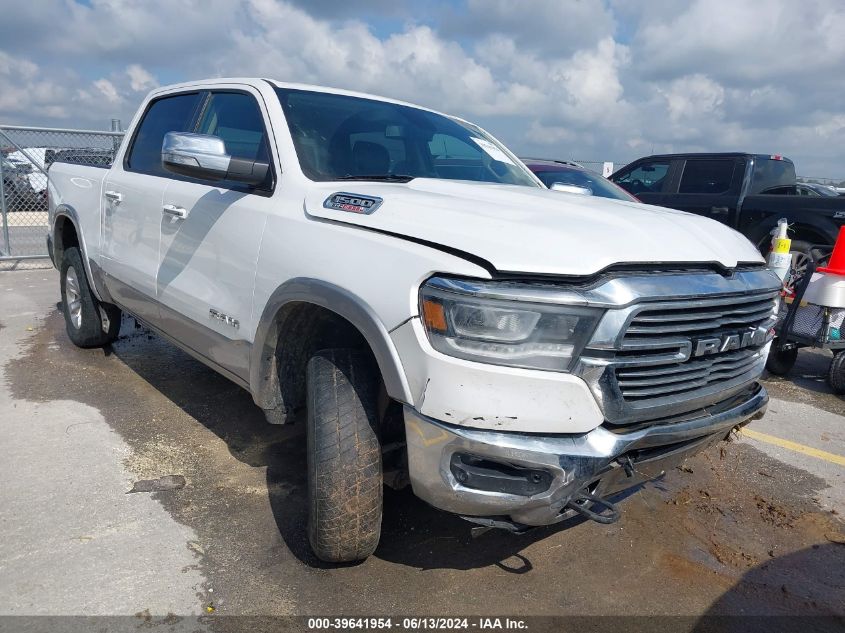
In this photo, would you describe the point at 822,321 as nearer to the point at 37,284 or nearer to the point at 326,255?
the point at 326,255

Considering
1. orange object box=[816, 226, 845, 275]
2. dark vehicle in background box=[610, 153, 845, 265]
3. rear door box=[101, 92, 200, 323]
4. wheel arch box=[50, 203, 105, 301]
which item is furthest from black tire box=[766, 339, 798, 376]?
wheel arch box=[50, 203, 105, 301]

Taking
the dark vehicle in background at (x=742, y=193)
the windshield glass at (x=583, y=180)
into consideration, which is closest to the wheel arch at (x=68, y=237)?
the windshield glass at (x=583, y=180)

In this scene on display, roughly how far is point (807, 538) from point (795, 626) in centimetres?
81

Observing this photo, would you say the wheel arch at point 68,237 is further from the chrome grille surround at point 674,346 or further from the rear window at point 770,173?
the rear window at point 770,173

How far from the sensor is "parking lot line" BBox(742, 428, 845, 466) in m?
4.20

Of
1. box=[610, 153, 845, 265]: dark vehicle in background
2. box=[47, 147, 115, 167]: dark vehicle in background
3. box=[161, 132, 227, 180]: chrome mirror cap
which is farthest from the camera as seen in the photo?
box=[47, 147, 115, 167]: dark vehicle in background

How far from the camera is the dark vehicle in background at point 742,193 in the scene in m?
8.00

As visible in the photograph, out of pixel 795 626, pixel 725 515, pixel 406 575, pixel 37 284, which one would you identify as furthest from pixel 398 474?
pixel 37 284

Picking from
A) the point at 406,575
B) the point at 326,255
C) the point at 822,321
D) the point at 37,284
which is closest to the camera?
the point at 326,255

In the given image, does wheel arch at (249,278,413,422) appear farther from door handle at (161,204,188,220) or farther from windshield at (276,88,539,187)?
door handle at (161,204,188,220)

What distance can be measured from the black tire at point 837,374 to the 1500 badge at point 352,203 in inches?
182

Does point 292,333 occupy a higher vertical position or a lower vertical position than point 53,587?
higher

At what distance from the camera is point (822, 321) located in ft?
17.3

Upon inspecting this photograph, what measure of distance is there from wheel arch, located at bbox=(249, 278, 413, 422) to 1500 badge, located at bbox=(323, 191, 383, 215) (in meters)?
0.31
